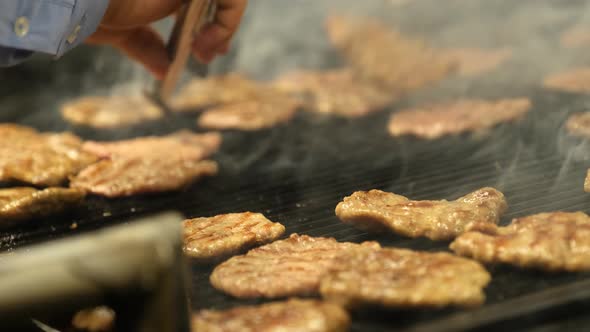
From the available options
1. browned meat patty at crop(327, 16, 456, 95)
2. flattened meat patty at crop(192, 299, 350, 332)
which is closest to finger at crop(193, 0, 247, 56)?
flattened meat patty at crop(192, 299, 350, 332)

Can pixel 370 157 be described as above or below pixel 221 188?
above

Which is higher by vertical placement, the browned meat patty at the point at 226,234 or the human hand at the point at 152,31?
the human hand at the point at 152,31

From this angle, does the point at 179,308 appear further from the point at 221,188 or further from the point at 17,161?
the point at 17,161

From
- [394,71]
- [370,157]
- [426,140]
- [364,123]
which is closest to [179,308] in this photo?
[370,157]

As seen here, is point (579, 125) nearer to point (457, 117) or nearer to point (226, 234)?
point (457, 117)

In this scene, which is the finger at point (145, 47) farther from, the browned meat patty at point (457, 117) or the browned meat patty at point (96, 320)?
the browned meat patty at point (96, 320)

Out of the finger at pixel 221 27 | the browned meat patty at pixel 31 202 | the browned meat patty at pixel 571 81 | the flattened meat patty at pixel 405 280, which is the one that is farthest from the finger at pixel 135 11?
the browned meat patty at pixel 571 81
